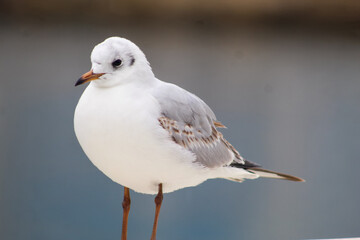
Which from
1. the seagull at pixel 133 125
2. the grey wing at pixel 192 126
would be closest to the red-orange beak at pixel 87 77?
the seagull at pixel 133 125

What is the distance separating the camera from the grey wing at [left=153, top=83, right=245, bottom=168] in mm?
1113

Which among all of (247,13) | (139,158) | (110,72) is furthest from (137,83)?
(247,13)

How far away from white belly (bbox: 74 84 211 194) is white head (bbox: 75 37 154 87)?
3 centimetres

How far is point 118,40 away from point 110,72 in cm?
8

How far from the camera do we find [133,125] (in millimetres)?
1019

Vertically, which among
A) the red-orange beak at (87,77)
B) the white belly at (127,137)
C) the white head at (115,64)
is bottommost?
the white belly at (127,137)

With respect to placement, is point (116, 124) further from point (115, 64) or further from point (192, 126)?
point (192, 126)

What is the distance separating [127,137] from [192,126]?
233 mm

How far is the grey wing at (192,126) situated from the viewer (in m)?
1.11

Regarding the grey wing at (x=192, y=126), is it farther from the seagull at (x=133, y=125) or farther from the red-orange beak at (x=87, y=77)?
the red-orange beak at (x=87, y=77)

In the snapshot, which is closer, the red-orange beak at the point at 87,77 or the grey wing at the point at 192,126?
the red-orange beak at the point at 87,77

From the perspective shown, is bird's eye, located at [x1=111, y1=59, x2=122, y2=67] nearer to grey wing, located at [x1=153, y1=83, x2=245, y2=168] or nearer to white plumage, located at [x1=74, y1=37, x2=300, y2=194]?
white plumage, located at [x1=74, y1=37, x2=300, y2=194]

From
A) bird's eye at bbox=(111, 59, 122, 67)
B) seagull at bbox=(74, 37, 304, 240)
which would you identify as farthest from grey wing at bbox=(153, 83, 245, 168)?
bird's eye at bbox=(111, 59, 122, 67)

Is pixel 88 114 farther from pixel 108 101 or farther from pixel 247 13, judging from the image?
pixel 247 13
